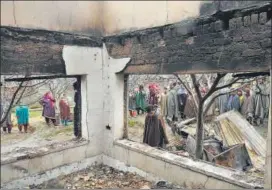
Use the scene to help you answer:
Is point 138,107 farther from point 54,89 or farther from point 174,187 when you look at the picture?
point 174,187

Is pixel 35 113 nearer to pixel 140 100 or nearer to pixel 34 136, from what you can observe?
pixel 34 136

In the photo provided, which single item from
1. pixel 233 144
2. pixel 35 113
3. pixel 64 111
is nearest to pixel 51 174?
pixel 35 113

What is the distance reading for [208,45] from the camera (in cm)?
403

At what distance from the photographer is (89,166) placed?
5969 mm

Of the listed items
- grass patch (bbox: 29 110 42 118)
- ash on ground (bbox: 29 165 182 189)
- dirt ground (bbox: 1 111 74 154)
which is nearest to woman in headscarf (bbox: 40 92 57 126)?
dirt ground (bbox: 1 111 74 154)

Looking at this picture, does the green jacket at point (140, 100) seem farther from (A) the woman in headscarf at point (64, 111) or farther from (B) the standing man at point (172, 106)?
(A) the woman in headscarf at point (64, 111)

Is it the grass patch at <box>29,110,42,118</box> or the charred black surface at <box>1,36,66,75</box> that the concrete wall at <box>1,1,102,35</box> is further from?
the grass patch at <box>29,110,42,118</box>

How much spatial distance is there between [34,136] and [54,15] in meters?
3.38

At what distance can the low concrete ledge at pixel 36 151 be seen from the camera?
15.6 ft

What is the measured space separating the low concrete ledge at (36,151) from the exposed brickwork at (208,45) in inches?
81.4

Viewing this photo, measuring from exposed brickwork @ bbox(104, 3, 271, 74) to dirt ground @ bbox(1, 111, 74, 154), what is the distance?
110 inches

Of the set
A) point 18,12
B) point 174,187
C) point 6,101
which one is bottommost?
point 174,187


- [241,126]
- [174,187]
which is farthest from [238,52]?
[241,126]

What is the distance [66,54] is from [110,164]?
2636 mm
